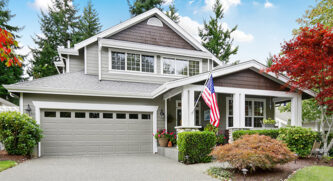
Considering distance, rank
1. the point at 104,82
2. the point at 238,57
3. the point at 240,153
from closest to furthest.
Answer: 1. the point at 240,153
2. the point at 104,82
3. the point at 238,57

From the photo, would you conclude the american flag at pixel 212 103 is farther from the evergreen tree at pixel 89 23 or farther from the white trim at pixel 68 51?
the evergreen tree at pixel 89 23

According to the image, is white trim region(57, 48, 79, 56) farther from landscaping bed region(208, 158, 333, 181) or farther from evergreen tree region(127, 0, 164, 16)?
evergreen tree region(127, 0, 164, 16)

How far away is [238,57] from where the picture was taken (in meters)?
24.9

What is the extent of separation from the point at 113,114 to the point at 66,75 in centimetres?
337

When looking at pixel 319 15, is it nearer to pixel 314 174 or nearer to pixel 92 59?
pixel 314 174

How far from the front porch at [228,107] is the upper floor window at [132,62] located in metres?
2.36

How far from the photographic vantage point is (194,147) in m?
7.60

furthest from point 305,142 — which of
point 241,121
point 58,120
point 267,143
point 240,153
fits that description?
point 58,120

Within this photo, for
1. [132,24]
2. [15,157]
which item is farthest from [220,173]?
[132,24]

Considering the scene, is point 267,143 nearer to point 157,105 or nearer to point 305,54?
point 305,54

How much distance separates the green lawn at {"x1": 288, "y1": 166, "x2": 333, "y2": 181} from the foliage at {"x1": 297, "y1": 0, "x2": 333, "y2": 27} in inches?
425

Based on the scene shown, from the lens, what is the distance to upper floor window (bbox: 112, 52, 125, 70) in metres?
11.6

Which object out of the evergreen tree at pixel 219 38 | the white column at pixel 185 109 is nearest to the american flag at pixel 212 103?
the white column at pixel 185 109

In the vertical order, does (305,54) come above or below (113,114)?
above
